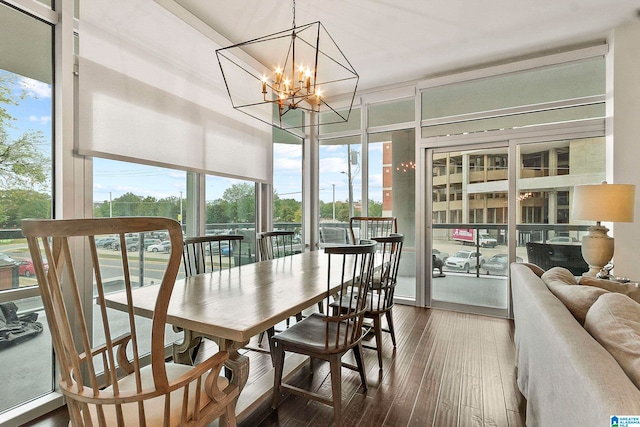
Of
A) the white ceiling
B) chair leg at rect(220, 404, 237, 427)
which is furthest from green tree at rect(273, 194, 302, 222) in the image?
chair leg at rect(220, 404, 237, 427)

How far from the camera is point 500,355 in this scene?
2678mm

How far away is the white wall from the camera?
10.0ft

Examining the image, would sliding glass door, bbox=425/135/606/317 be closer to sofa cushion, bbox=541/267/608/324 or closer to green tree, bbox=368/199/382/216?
green tree, bbox=368/199/382/216

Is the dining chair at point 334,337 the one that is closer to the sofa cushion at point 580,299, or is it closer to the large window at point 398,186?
the sofa cushion at point 580,299

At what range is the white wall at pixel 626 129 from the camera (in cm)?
305

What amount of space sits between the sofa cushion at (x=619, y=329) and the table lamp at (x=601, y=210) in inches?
73.0

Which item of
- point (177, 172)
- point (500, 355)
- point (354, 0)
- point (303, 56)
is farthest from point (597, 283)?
point (303, 56)

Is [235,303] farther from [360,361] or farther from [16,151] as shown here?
[16,151]

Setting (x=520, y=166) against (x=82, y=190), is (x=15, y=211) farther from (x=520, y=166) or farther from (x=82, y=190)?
(x=520, y=166)

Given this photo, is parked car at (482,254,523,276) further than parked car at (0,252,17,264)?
Yes

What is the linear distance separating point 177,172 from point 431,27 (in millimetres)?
2826

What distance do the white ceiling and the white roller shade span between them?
433 mm

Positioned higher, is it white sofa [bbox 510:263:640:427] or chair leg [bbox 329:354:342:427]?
white sofa [bbox 510:263:640:427]

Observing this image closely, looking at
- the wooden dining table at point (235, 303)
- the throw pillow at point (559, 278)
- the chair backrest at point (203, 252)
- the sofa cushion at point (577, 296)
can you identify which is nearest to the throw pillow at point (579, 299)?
the sofa cushion at point (577, 296)
